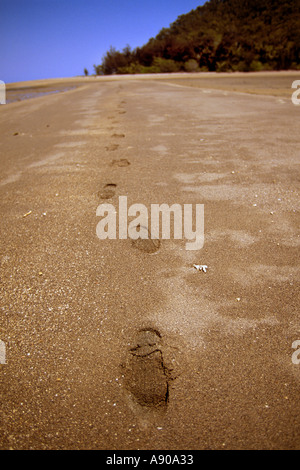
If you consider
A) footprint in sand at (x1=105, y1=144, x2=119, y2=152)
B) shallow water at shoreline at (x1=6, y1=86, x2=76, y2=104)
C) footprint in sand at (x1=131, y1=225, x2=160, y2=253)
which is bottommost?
footprint in sand at (x1=131, y1=225, x2=160, y2=253)

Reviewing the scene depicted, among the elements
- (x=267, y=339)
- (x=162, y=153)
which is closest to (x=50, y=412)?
(x=267, y=339)

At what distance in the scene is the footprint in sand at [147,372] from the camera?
1.36m

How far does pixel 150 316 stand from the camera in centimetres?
174

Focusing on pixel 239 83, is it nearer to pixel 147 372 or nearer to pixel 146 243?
pixel 146 243

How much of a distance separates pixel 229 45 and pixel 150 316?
115ft

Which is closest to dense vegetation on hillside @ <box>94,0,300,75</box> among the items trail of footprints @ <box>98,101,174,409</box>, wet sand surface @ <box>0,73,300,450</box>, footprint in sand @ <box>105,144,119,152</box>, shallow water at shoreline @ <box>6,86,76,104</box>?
shallow water at shoreline @ <box>6,86,76,104</box>

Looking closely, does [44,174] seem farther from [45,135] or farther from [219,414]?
[219,414]

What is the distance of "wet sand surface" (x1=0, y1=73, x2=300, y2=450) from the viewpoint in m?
1.26

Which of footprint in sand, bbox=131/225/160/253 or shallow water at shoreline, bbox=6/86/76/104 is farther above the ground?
shallow water at shoreline, bbox=6/86/76/104

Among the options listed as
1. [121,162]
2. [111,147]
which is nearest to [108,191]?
[121,162]

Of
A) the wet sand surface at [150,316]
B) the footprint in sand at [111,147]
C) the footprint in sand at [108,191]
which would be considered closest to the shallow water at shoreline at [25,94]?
the footprint in sand at [111,147]

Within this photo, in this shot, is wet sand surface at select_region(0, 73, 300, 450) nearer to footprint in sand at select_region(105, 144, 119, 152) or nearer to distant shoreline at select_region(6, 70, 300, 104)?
footprint in sand at select_region(105, 144, 119, 152)

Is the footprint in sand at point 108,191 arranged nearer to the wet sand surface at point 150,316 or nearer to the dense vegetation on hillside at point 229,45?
the wet sand surface at point 150,316

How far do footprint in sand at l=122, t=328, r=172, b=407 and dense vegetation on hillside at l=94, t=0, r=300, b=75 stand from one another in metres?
28.7
